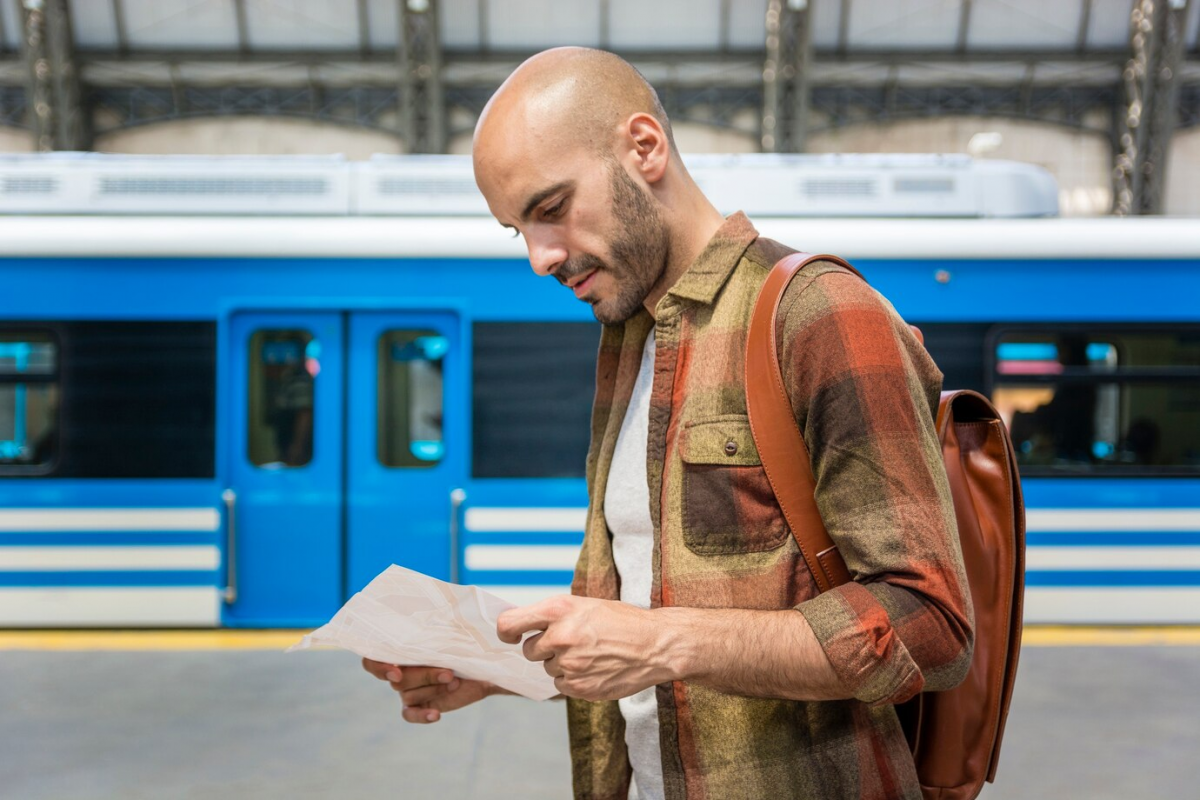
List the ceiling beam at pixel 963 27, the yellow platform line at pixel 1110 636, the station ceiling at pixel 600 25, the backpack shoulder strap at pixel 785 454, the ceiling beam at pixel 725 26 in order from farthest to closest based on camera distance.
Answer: the ceiling beam at pixel 963 27 < the ceiling beam at pixel 725 26 < the station ceiling at pixel 600 25 < the yellow platform line at pixel 1110 636 < the backpack shoulder strap at pixel 785 454

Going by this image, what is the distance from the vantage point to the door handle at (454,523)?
5.57 metres

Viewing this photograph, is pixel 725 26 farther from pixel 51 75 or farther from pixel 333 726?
pixel 333 726

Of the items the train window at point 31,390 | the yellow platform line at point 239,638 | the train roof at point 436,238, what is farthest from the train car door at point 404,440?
the train window at point 31,390

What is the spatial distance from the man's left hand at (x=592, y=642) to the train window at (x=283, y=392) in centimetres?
486

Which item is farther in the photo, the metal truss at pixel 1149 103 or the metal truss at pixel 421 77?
the metal truss at pixel 1149 103

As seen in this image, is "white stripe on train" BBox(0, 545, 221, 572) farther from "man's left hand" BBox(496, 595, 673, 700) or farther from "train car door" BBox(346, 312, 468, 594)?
"man's left hand" BBox(496, 595, 673, 700)

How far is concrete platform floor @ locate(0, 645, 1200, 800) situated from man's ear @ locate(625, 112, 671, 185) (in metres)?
3.11

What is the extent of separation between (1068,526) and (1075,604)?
45 centimetres

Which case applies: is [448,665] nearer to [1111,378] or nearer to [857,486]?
[857,486]

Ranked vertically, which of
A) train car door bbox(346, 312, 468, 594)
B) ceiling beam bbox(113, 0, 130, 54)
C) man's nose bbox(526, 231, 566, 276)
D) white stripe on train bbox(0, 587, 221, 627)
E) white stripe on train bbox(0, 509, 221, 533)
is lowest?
white stripe on train bbox(0, 587, 221, 627)

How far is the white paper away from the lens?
1.21 m

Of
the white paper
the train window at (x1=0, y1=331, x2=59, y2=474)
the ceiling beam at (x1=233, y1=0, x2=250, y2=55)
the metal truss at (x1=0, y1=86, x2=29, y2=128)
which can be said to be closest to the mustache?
the white paper

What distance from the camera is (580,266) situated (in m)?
1.34

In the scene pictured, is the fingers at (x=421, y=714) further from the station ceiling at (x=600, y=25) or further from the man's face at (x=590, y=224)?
the station ceiling at (x=600, y=25)
